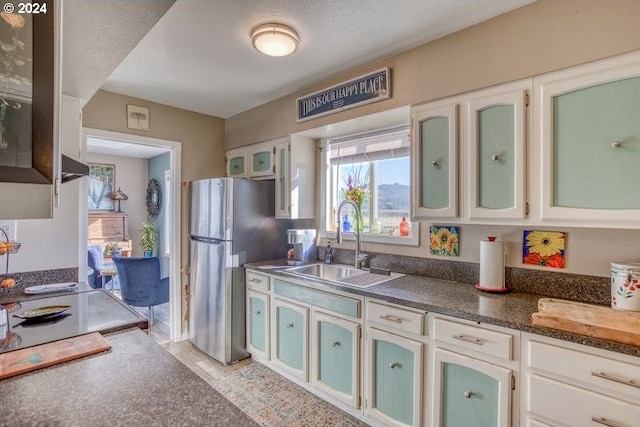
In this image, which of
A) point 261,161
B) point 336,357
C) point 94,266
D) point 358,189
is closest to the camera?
point 336,357

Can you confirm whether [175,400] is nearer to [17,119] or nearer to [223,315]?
[17,119]

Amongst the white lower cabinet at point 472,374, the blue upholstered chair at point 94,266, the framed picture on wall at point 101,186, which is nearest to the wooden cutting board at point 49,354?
the white lower cabinet at point 472,374

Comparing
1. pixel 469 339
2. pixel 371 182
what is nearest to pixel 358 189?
pixel 371 182

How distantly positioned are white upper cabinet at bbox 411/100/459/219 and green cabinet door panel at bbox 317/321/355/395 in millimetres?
893

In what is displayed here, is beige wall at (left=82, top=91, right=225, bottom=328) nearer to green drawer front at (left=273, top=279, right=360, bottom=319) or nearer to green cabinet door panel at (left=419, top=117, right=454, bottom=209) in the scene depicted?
green drawer front at (left=273, top=279, right=360, bottom=319)

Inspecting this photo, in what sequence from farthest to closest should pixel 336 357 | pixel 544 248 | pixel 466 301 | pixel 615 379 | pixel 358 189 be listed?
pixel 358 189, pixel 336 357, pixel 544 248, pixel 466 301, pixel 615 379

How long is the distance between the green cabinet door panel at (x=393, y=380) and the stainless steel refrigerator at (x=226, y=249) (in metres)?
1.40

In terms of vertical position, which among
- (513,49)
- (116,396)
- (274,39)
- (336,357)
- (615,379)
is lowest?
(336,357)

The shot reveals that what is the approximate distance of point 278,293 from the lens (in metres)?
2.53

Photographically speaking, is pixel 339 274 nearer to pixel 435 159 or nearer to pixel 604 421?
pixel 435 159

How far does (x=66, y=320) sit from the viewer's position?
1388 mm

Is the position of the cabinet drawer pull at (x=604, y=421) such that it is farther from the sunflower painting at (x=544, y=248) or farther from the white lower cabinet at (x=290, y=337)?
the white lower cabinet at (x=290, y=337)

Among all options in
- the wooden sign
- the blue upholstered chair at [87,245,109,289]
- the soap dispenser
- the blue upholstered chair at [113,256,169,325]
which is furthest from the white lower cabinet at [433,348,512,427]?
the blue upholstered chair at [87,245,109,289]

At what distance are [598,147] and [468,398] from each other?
1.27 m
